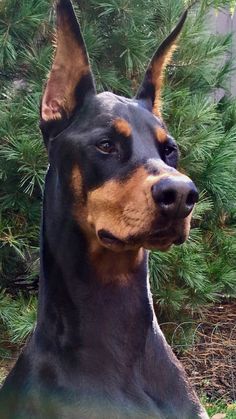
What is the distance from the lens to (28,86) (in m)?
4.86

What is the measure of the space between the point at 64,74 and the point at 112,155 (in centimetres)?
46

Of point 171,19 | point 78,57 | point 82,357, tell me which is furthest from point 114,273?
point 171,19

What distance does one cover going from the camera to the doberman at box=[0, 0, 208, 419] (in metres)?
2.44

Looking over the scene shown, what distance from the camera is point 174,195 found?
2.29 m

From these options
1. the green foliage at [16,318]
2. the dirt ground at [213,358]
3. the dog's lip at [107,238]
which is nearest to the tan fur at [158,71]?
the dog's lip at [107,238]

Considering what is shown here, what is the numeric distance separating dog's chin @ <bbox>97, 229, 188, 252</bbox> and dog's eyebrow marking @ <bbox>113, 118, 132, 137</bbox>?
1.14ft

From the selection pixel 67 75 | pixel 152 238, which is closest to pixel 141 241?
pixel 152 238

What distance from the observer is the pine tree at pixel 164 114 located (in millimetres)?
4695

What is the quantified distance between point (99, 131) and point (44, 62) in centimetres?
222

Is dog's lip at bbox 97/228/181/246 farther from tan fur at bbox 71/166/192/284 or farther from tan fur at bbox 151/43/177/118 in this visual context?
tan fur at bbox 151/43/177/118

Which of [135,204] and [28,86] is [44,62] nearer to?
[28,86]

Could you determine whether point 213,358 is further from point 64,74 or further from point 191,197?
point 191,197

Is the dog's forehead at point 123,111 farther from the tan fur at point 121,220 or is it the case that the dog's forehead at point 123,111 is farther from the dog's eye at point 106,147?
the tan fur at point 121,220

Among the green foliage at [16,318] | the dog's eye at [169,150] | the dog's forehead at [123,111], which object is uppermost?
the dog's forehead at [123,111]
